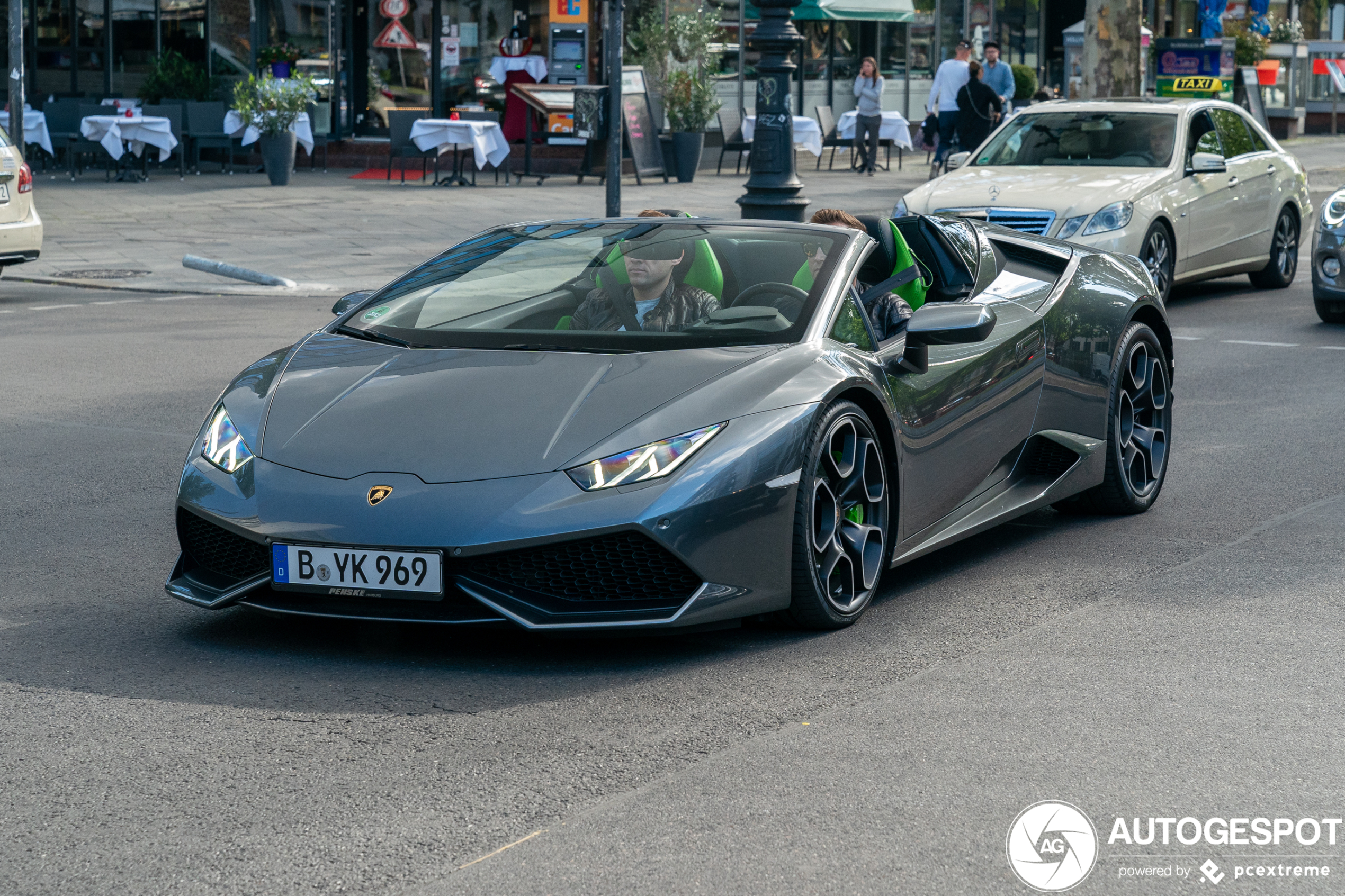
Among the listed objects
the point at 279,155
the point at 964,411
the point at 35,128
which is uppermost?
the point at 35,128

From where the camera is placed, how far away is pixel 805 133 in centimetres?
2625

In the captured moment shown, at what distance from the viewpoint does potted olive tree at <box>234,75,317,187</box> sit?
76.6ft

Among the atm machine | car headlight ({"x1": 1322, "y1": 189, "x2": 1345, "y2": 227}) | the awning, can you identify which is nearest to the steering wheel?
car headlight ({"x1": 1322, "y1": 189, "x2": 1345, "y2": 227})

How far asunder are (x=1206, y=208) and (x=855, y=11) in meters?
16.6

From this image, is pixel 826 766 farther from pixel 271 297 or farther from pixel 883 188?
pixel 883 188

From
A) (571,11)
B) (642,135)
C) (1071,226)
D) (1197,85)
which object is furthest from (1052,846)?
(1197,85)

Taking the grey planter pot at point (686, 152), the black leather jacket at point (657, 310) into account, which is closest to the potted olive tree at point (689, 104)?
the grey planter pot at point (686, 152)

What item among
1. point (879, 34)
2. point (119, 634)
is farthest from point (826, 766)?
point (879, 34)

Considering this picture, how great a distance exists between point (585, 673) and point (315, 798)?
1065mm

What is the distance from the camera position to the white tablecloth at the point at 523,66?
91.7 feet

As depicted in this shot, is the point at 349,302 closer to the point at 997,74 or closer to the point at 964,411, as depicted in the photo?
the point at 964,411

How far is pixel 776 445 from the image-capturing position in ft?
15.5

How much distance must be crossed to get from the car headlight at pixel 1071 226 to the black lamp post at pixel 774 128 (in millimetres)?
2162

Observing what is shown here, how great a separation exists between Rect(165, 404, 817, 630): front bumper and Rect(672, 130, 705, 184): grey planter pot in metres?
19.6
